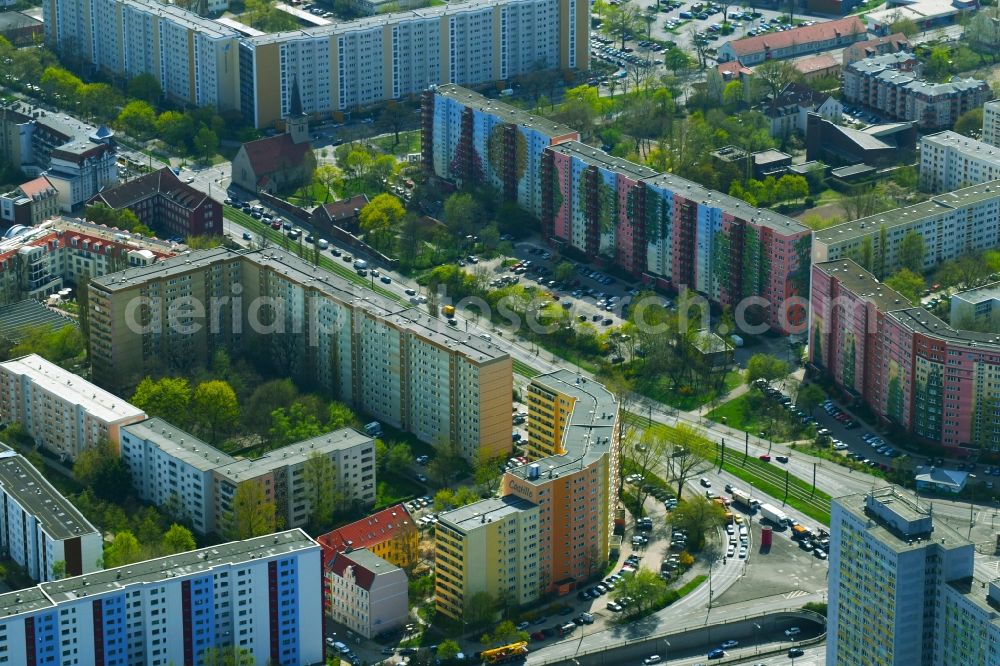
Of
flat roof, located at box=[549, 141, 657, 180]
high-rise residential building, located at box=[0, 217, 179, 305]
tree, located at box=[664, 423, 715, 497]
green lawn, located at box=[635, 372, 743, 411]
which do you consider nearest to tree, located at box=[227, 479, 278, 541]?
tree, located at box=[664, 423, 715, 497]

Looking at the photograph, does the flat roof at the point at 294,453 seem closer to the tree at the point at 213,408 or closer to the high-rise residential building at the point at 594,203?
Answer: the tree at the point at 213,408

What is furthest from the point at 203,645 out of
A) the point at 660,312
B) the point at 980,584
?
the point at 660,312

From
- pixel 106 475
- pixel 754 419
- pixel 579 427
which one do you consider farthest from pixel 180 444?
pixel 754 419

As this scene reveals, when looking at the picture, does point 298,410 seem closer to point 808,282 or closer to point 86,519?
point 86,519

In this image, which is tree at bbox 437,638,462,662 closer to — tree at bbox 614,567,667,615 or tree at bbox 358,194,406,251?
tree at bbox 614,567,667,615

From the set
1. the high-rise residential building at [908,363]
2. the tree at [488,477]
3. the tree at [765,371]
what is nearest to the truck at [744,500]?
the high-rise residential building at [908,363]
